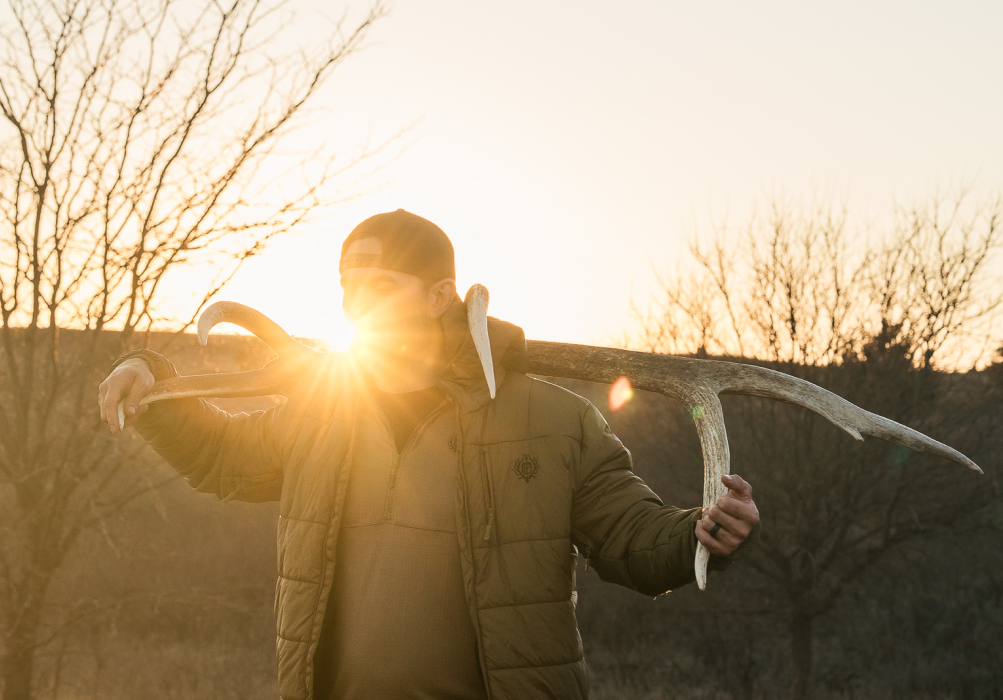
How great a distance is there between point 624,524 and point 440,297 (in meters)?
0.92

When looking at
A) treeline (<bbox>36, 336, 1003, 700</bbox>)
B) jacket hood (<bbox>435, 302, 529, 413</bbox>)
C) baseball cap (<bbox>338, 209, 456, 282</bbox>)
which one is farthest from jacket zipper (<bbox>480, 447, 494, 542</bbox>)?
treeline (<bbox>36, 336, 1003, 700</bbox>)

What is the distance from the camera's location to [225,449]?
231 centimetres

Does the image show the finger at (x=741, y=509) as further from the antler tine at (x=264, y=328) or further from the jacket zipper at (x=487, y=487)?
the antler tine at (x=264, y=328)

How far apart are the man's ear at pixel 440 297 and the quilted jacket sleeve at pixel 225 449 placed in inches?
22.2

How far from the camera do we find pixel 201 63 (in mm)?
3775

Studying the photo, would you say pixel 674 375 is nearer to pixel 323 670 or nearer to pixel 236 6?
pixel 323 670

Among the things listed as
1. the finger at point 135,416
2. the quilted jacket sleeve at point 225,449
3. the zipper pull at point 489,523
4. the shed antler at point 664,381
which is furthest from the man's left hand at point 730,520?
the finger at point 135,416

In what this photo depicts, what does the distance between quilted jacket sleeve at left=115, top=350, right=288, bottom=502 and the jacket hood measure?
57cm

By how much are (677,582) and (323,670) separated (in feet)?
3.26

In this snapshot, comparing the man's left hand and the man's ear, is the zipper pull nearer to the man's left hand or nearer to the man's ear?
the man's left hand

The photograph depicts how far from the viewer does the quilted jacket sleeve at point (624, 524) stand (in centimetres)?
190

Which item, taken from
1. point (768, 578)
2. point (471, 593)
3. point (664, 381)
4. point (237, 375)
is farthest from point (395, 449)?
point (768, 578)

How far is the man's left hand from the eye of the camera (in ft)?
5.68

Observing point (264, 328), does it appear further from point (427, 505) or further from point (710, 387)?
point (710, 387)
